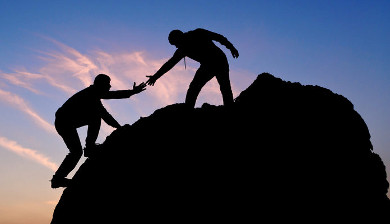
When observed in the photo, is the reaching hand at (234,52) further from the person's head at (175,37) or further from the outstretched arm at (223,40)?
the person's head at (175,37)

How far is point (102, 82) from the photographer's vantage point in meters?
8.05

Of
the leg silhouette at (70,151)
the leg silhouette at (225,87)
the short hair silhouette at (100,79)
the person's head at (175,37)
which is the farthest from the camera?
the leg silhouette at (225,87)

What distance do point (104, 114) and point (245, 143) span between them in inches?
145

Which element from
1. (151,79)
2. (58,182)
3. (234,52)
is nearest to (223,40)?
(234,52)

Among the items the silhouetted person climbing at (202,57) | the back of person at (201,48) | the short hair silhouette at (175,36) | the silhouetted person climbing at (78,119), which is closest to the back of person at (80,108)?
the silhouetted person climbing at (78,119)

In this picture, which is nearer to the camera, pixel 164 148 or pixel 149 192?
pixel 149 192

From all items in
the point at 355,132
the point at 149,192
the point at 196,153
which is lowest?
the point at 149,192

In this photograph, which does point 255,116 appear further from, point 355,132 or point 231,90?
point 355,132

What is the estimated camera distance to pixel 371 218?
7414 mm

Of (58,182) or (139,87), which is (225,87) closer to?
(139,87)

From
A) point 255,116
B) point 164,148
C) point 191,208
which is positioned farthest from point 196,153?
point 255,116

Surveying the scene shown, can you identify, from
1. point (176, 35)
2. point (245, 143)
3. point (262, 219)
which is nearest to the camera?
point (262, 219)

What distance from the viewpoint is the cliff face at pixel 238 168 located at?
21.4 feet

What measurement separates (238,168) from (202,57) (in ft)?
9.61
